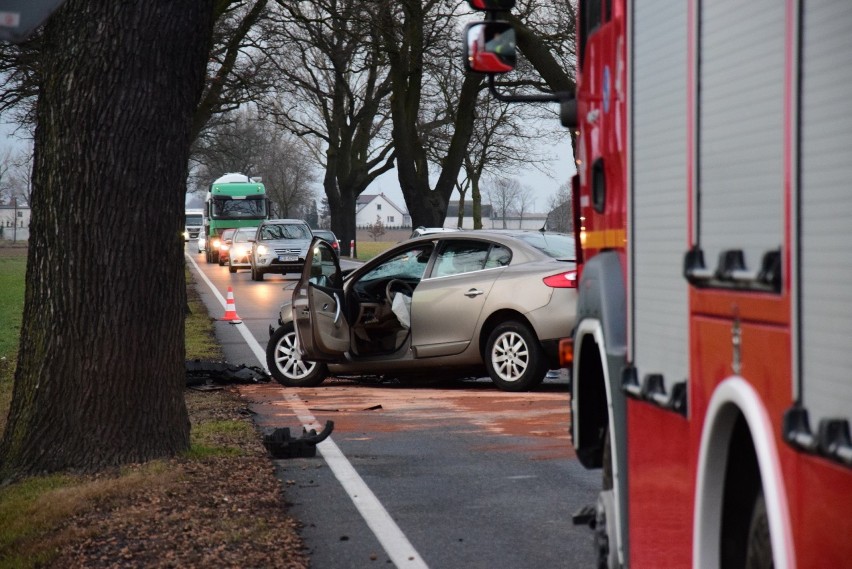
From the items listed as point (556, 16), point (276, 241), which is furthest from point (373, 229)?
point (556, 16)

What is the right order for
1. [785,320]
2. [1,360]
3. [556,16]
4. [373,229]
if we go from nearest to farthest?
[785,320]
[1,360]
[556,16]
[373,229]

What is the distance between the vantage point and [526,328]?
12.8 meters

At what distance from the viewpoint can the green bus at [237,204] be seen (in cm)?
5888

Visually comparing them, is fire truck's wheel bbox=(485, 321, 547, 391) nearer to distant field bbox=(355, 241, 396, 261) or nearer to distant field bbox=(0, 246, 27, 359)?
distant field bbox=(0, 246, 27, 359)

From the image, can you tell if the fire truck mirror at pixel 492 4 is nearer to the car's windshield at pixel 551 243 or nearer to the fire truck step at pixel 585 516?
the fire truck step at pixel 585 516

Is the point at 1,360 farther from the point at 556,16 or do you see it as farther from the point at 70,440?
the point at 556,16

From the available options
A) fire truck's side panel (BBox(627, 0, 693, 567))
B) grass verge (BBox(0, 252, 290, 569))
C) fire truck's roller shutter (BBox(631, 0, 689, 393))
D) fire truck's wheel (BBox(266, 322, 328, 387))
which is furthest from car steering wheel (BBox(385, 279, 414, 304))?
fire truck's roller shutter (BBox(631, 0, 689, 393))

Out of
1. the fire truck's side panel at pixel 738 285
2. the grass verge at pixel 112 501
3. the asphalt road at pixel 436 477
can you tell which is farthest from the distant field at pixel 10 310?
the fire truck's side panel at pixel 738 285

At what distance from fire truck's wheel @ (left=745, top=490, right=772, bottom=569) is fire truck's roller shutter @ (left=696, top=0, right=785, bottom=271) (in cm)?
55

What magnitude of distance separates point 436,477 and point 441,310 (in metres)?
4.77

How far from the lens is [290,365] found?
A: 14.1 metres

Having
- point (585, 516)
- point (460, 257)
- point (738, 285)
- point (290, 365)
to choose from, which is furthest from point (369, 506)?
point (290, 365)

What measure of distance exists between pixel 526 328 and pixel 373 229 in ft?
392

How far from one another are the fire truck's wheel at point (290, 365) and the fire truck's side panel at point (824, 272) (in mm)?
11377
